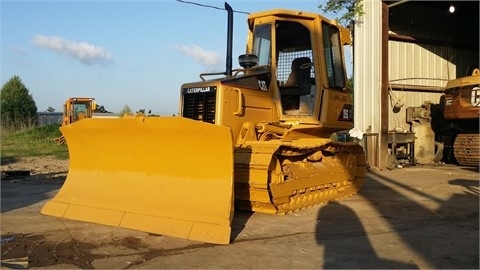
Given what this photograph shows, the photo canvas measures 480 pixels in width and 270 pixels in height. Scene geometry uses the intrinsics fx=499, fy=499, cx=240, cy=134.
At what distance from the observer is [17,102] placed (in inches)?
1751

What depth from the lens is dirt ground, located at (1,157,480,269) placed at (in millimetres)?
4547

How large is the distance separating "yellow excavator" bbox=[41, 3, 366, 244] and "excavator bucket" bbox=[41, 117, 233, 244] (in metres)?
0.01

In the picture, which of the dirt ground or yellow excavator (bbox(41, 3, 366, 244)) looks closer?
the dirt ground

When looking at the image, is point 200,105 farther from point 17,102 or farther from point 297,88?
point 17,102

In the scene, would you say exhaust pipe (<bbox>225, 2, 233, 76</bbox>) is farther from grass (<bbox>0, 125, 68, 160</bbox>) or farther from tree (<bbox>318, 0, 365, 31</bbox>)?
grass (<bbox>0, 125, 68, 160</bbox>)

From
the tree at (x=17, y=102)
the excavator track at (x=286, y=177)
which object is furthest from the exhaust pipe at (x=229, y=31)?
the tree at (x=17, y=102)

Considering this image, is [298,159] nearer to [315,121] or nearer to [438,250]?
[315,121]

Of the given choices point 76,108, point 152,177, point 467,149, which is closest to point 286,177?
point 152,177

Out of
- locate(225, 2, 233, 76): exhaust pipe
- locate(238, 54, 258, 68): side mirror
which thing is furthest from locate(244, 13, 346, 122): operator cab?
locate(225, 2, 233, 76): exhaust pipe

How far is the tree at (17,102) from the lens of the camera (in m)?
42.4

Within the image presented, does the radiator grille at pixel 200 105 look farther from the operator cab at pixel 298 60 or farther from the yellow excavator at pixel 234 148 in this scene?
the operator cab at pixel 298 60

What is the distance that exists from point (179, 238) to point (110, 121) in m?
1.86

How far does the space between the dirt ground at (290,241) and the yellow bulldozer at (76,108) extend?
19.2 m

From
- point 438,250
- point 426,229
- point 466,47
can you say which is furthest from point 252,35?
point 466,47
